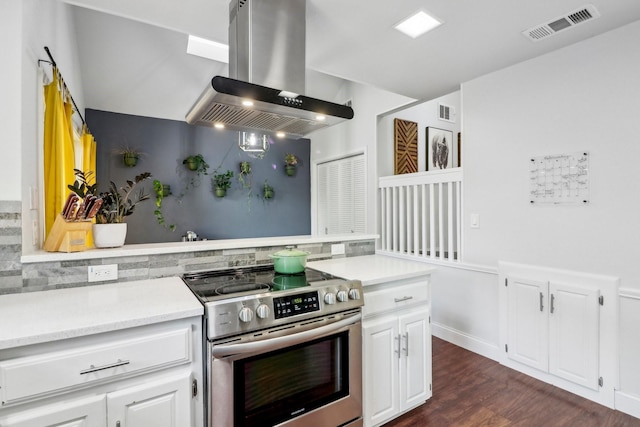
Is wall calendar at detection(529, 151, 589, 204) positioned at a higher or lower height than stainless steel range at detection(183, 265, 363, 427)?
higher

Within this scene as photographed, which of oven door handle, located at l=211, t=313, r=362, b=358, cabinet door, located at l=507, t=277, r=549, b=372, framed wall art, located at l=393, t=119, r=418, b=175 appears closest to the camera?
oven door handle, located at l=211, t=313, r=362, b=358

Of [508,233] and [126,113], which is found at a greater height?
[126,113]

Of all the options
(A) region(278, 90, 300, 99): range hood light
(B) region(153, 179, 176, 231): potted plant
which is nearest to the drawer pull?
(A) region(278, 90, 300, 99): range hood light

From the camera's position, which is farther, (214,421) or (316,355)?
(316,355)

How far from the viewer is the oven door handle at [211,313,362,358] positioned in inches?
53.5

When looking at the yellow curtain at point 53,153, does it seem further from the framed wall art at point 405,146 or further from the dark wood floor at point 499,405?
the framed wall art at point 405,146

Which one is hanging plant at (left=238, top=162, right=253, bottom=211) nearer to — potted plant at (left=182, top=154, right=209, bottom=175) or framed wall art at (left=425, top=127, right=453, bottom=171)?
potted plant at (left=182, top=154, right=209, bottom=175)

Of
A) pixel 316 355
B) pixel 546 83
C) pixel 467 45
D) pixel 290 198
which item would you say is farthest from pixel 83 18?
pixel 546 83

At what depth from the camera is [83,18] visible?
337cm

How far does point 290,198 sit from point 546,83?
12.6ft

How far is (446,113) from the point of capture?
469 cm

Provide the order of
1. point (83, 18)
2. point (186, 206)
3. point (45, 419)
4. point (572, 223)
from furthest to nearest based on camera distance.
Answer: point (186, 206) → point (83, 18) → point (572, 223) → point (45, 419)

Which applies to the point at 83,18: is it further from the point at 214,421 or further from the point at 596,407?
the point at 596,407

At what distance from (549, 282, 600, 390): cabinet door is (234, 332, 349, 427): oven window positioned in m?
1.72
